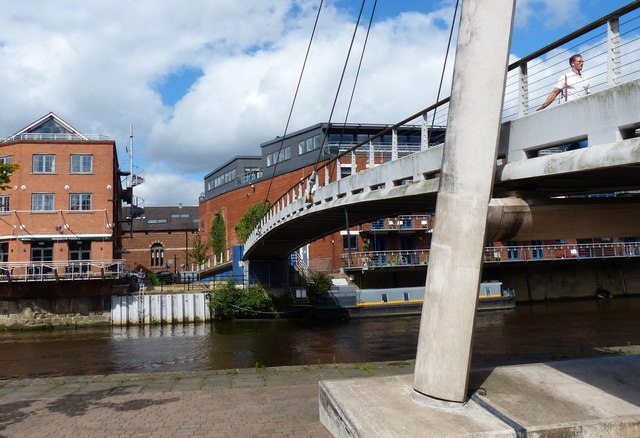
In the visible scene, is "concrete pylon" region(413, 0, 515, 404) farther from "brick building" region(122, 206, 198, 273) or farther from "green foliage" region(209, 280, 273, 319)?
"brick building" region(122, 206, 198, 273)

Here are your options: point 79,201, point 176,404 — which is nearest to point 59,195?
point 79,201

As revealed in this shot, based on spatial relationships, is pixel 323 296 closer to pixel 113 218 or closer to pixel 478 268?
pixel 113 218

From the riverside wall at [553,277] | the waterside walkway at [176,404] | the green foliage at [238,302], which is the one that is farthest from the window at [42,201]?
the waterside walkway at [176,404]

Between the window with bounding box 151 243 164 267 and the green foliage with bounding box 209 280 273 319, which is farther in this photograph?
the window with bounding box 151 243 164 267

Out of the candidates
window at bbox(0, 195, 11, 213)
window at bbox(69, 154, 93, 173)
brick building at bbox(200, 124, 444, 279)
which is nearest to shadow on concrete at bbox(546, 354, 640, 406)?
brick building at bbox(200, 124, 444, 279)

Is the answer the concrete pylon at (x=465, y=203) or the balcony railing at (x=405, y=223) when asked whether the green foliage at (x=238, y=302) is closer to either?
the balcony railing at (x=405, y=223)

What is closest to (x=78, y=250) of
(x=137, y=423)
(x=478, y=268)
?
(x=137, y=423)

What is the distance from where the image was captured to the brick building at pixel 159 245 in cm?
6028

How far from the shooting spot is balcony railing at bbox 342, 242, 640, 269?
35.2 meters

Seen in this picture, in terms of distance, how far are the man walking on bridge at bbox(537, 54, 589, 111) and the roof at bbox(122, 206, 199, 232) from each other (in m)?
56.2

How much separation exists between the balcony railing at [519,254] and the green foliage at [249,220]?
937cm

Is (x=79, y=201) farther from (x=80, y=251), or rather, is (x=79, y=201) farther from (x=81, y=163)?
(x=80, y=251)

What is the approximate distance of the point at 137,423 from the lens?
26.2 ft

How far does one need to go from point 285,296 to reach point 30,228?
16.5m
